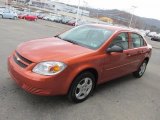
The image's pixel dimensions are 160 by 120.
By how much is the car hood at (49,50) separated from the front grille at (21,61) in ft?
0.19

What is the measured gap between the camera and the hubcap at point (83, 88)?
462 centimetres

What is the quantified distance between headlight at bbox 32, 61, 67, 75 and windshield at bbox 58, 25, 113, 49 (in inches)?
44.7

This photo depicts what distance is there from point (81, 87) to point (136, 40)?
270 cm

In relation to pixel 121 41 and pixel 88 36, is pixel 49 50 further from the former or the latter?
pixel 121 41

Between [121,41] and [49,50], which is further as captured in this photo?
[121,41]

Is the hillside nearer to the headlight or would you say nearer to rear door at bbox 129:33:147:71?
rear door at bbox 129:33:147:71

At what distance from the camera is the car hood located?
4203 mm

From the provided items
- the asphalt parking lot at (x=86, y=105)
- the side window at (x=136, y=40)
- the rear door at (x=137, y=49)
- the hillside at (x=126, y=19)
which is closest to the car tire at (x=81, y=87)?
the asphalt parking lot at (x=86, y=105)

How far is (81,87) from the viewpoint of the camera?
15.3ft

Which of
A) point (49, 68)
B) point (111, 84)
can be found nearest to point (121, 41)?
point (111, 84)

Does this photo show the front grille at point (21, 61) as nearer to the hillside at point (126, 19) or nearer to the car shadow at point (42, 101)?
the car shadow at point (42, 101)

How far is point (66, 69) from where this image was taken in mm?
4102

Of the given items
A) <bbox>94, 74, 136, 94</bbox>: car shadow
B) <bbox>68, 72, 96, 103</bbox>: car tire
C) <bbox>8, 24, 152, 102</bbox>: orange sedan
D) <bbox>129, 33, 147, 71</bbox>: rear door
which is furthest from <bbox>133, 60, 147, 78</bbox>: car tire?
<bbox>68, 72, 96, 103</bbox>: car tire

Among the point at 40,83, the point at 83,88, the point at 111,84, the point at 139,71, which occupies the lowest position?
the point at 111,84
